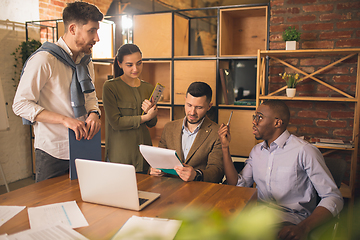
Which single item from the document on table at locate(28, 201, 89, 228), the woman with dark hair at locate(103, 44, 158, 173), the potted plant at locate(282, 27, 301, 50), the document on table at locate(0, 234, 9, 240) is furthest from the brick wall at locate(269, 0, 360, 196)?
the document on table at locate(0, 234, 9, 240)

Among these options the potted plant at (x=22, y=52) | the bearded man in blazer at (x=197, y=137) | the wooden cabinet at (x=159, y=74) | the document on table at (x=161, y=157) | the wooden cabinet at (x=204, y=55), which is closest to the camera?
the document on table at (x=161, y=157)

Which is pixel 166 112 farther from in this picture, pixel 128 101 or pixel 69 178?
pixel 69 178

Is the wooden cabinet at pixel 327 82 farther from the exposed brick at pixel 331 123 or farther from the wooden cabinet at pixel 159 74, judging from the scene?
the wooden cabinet at pixel 159 74

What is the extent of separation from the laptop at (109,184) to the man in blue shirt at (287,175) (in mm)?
709

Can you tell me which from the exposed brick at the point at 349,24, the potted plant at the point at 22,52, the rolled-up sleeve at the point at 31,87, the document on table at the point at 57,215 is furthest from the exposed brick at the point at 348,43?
the potted plant at the point at 22,52

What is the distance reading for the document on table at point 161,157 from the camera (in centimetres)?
140

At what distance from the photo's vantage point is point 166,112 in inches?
140

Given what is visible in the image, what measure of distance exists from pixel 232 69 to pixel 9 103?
10.1ft

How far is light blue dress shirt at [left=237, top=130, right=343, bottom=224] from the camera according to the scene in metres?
1.54

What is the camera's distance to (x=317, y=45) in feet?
8.95

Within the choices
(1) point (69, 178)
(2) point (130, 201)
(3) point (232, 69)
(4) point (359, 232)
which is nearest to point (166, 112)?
(3) point (232, 69)

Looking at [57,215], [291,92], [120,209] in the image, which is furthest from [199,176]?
[291,92]

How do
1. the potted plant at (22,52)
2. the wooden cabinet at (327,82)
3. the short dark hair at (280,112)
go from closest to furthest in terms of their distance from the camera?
the short dark hair at (280,112), the wooden cabinet at (327,82), the potted plant at (22,52)

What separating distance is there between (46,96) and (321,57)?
2.38m
